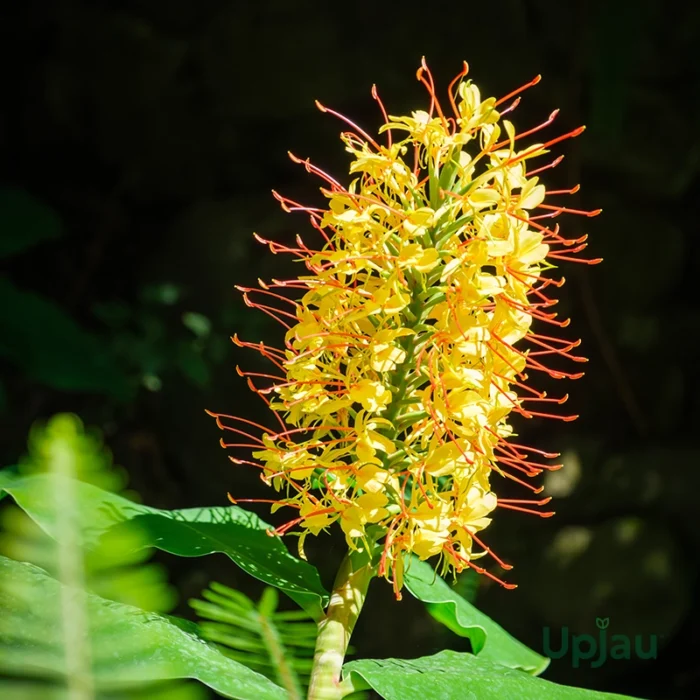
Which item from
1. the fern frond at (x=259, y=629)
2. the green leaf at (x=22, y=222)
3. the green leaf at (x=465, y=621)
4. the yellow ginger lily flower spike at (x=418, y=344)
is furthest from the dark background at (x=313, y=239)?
the fern frond at (x=259, y=629)

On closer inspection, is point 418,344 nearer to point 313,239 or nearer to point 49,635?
point 49,635

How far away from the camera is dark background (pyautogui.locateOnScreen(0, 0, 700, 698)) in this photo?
187 cm

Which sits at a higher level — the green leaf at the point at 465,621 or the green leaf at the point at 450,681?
the green leaf at the point at 465,621

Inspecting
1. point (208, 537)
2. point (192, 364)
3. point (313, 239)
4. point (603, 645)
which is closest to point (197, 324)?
point (192, 364)

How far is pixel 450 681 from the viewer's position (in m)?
0.53

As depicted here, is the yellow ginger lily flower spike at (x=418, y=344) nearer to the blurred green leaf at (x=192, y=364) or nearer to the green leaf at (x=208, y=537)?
the green leaf at (x=208, y=537)

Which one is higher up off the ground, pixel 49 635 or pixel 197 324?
pixel 197 324

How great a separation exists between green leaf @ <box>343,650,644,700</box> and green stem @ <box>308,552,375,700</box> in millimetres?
11

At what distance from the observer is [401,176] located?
23.2 inches

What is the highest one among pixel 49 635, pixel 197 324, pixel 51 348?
pixel 197 324

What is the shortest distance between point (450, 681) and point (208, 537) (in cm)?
20

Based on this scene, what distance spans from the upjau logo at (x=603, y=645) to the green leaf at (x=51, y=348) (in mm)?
1024

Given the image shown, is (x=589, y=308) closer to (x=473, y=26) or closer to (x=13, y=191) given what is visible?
(x=473, y=26)

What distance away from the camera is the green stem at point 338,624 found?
0.51 m
